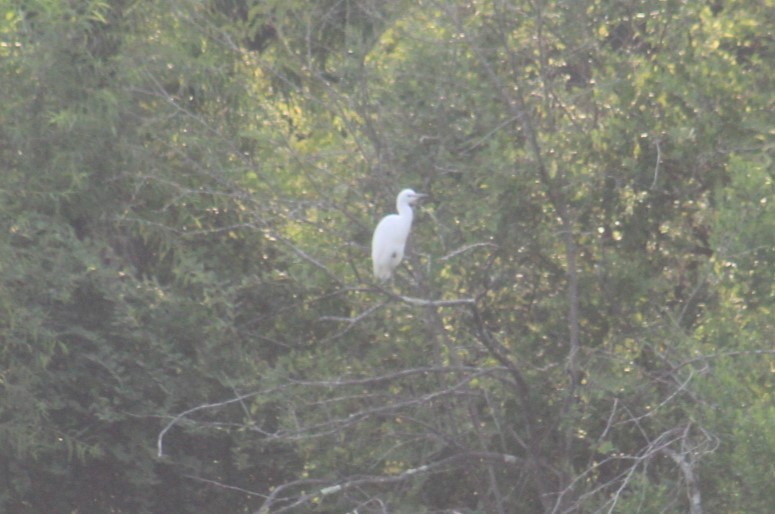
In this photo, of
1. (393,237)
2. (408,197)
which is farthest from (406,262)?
(408,197)

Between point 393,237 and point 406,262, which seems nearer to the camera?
point 393,237

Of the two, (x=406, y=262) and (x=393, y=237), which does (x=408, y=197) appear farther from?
(x=406, y=262)

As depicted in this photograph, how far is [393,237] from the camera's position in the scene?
6305 millimetres

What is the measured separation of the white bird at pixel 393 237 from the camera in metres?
6.21

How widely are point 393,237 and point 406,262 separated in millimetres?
201

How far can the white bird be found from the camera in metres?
6.21

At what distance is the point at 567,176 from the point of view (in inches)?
242

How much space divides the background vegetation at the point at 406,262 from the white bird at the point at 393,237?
0.07m

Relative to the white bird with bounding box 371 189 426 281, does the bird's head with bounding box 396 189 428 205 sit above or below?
above

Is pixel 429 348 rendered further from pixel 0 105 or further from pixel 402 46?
pixel 0 105

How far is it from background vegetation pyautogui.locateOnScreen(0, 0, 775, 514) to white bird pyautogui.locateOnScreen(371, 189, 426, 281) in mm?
73

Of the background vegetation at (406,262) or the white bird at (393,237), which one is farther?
the white bird at (393,237)

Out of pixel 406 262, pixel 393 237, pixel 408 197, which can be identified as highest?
pixel 408 197

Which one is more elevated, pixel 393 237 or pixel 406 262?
pixel 393 237
